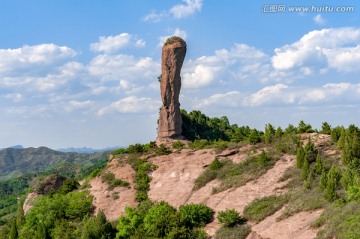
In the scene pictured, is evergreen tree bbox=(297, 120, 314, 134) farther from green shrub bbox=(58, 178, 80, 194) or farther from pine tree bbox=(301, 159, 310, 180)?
green shrub bbox=(58, 178, 80, 194)

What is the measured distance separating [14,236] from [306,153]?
30.8 metres

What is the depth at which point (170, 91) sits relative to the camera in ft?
169

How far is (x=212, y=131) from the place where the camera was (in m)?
67.4

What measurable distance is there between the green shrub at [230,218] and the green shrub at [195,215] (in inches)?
67.0

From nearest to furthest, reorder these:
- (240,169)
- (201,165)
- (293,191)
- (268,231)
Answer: (268,231)
(293,191)
(240,169)
(201,165)

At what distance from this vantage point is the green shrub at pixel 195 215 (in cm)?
3047

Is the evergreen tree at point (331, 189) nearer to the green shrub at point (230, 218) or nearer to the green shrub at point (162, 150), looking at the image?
the green shrub at point (230, 218)

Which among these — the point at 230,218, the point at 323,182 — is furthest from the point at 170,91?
the point at 323,182

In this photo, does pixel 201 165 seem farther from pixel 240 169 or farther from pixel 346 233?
pixel 346 233

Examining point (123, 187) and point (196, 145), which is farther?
point (196, 145)

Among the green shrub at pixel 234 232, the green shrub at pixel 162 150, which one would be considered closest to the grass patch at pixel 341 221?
the green shrub at pixel 234 232

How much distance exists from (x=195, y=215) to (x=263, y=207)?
5.53 meters

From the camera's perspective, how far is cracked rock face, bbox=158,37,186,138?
51219 mm

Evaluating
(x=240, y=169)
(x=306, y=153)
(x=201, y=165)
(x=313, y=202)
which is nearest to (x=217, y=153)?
(x=201, y=165)
